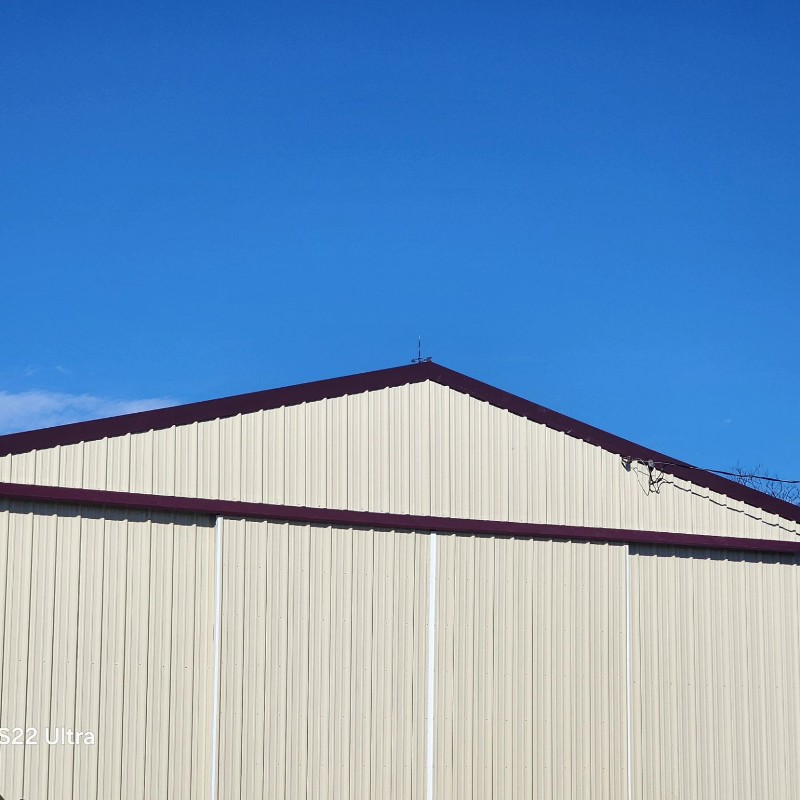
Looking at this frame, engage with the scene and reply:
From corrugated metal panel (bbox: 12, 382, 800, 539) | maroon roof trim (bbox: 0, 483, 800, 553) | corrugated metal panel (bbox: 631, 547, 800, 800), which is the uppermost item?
corrugated metal panel (bbox: 12, 382, 800, 539)

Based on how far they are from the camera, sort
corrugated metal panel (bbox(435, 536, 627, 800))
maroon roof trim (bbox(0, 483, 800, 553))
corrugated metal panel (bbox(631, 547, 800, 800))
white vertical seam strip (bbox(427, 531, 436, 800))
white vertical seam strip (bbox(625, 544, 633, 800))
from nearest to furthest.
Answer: maroon roof trim (bbox(0, 483, 800, 553))
white vertical seam strip (bbox(427, 531, 436, 800))
corrugated metal panel (bbox(435, 536, 627, 800))
white vertical seam strip (bbox(625, 544, 633, 800))
corrugated metal panel (bbox(631, 547, 800, 800))

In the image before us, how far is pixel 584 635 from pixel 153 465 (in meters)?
6.16

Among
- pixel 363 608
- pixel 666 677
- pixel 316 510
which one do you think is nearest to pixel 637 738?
pixel 666 677

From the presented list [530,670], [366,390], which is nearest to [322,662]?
[530,670]

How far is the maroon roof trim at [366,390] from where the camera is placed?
11790mm

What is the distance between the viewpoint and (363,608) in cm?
1352

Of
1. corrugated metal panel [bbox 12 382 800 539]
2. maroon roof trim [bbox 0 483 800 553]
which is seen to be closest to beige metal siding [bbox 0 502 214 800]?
maroon roof trim [bbox 0 483 800 553]

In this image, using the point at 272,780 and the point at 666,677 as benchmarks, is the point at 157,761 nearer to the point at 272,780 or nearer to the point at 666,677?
the point at 272,780

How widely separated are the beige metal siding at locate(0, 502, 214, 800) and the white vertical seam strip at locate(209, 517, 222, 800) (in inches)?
3.3

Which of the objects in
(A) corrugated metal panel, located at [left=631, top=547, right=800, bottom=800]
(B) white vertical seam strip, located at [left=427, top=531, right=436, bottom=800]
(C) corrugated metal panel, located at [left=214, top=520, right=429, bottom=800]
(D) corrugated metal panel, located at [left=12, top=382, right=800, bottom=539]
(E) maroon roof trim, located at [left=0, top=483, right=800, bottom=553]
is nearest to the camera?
(E) maroon roof trim, located at [left=0, top=483, right=800, bottom=553]

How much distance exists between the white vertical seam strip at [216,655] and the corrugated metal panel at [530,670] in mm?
2805

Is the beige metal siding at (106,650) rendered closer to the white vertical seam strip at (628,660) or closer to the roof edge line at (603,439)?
Result: the roof edge line at (603,439)

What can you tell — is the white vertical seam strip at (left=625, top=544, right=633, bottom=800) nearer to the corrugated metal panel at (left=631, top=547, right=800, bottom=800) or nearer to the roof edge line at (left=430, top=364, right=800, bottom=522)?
the corrugated metal panel at (left=631, top=547, right=800, bottom=800)

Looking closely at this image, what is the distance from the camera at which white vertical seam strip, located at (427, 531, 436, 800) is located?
1372 centimetres
